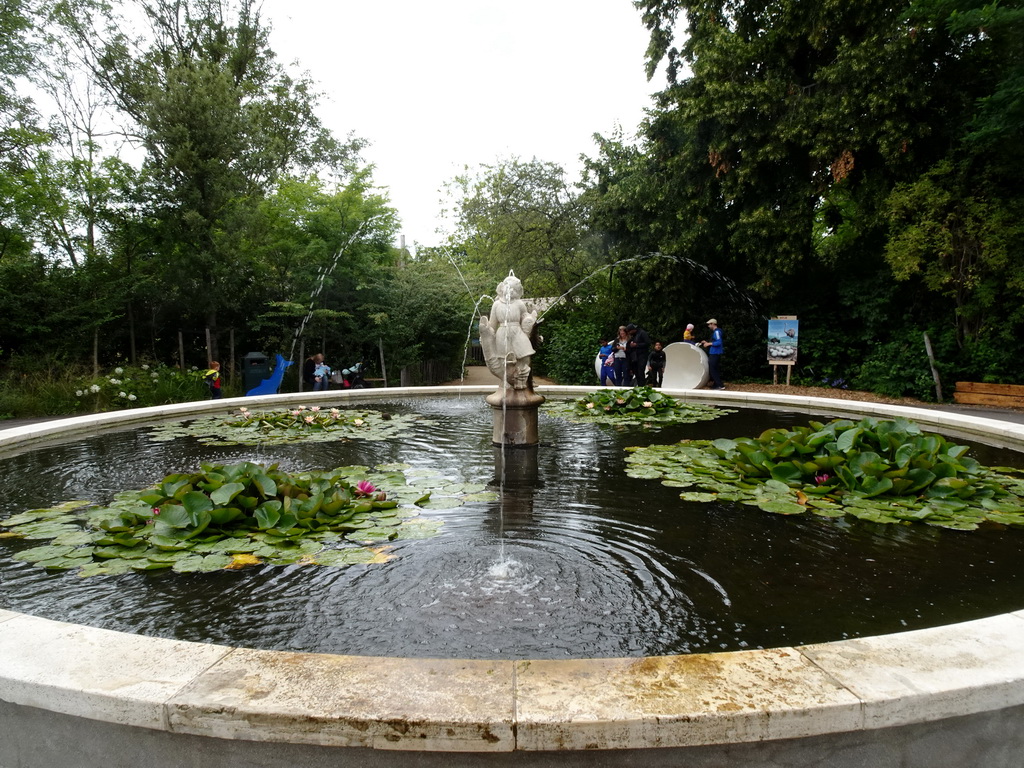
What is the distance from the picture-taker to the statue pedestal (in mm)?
7020

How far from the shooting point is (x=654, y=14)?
17.3m

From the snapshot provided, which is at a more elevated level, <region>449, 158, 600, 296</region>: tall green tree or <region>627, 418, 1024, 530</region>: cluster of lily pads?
<region>449, 158, 600, 296</region>: tall green tree

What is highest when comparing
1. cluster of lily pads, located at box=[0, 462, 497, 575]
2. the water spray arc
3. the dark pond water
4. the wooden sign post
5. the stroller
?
the water spray arc

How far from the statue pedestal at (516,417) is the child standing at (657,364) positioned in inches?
373

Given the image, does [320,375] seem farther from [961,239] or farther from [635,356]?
[961,239]

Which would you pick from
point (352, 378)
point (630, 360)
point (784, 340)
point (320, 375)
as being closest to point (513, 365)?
point (630, 360)

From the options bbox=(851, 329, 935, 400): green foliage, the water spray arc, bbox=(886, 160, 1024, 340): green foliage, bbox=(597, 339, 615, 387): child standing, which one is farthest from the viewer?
the water spray arc

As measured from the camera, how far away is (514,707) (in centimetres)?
176

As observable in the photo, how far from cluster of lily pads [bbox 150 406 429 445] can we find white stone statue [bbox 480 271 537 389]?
5.90ft

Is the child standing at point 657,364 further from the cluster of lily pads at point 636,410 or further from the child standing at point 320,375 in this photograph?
the child standing at point 320,375

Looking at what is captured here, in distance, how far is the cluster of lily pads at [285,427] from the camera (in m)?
7.80

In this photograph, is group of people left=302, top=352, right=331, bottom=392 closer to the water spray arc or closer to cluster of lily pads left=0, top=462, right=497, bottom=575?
the water spray arc

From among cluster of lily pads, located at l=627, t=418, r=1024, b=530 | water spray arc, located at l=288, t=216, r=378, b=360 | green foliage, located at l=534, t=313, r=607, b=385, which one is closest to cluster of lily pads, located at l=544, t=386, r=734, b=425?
cluster of lily pads, located at l=627, t=418, r=1024, b=530

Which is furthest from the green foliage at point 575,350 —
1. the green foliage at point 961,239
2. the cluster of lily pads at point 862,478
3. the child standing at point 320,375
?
the cluster of lily pads at point 862,478
